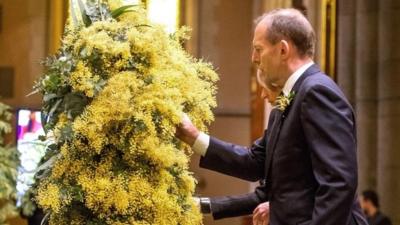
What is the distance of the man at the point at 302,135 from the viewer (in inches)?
98.2

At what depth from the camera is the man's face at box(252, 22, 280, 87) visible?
9.02 ft

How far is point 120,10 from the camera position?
2875 mm

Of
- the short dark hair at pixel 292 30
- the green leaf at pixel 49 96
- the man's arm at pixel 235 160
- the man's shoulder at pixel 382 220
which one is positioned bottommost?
the man's shoulder at pixel 382 220

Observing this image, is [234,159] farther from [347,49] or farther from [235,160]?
[347,49]

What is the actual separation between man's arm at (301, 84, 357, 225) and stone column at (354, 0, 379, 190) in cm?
583

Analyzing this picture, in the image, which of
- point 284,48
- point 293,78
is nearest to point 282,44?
point 284,48

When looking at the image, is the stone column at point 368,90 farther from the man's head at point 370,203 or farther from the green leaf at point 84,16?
the green leaf at point 84,16

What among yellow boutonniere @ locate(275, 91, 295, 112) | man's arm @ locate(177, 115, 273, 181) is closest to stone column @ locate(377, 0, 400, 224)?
man's arm @ locate(177, 115, 273, 181)

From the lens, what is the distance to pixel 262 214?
10.0ft

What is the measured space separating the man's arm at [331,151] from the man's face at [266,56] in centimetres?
21

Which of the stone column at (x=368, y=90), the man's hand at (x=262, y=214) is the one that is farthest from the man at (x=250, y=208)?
the stone column at (x=368, y=90)

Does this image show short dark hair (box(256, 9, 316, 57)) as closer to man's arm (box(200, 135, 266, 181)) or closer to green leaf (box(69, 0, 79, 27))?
man's arm (box(200, 135, 266, 181))

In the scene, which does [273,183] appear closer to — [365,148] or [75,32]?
[75,32]

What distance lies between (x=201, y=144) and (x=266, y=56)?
19.7 inches
